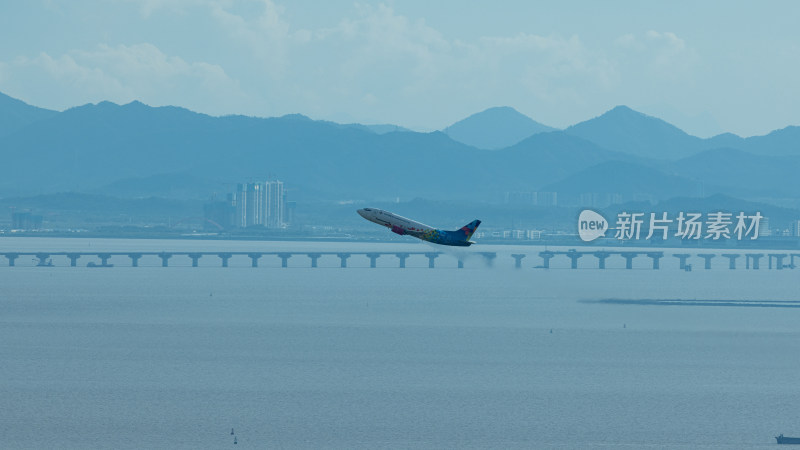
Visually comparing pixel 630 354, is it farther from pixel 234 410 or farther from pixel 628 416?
pixel 234 410

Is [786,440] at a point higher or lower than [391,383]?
lower

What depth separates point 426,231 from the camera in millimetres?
103375

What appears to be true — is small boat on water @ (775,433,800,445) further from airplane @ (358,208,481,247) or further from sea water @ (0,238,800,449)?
Result: airplane @ (358,208,481,247)

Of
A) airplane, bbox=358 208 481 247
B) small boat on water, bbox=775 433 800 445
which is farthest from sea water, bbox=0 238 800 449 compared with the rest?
airplane, bbox=358 208 481 247

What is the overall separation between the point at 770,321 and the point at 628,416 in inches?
3701

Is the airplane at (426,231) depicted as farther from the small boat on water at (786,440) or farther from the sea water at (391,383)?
the small boat on water at (786,440)

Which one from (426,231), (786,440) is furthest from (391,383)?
(786,440)

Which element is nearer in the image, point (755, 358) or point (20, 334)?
point (755, 358)

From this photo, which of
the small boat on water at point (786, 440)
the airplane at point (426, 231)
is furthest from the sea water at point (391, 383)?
the airplane at point (426, 231)

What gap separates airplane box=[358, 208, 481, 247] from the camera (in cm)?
10131

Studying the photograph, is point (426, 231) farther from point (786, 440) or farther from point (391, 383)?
point (786, 440)

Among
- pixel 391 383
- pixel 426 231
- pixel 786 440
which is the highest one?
pixel 426 231

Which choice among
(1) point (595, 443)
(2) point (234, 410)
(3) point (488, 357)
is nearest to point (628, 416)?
(1) point (595, 443)

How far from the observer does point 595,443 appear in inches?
3238
